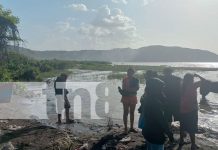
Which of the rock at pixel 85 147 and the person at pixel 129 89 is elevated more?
the person at pixel 129 89

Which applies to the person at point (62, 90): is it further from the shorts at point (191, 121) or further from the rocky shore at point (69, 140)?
the shorts at point (191, 121)

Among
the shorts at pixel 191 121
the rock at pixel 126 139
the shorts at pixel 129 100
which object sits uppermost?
the shorts at pixel 129 100

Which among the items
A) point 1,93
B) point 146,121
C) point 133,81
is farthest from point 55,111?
point 146,121

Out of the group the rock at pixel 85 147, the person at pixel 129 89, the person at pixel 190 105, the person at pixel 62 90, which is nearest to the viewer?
the person at pixel 190 105

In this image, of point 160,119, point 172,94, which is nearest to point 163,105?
point 160,119

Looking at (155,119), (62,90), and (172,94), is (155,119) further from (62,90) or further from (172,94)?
(62,90)

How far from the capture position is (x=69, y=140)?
10281mm

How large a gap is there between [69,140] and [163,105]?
459 centimetres

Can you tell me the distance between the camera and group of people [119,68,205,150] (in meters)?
6.29

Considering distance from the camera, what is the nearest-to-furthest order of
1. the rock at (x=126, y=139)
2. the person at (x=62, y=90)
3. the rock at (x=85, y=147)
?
the rock at (x=85, y=147), the rock at (x=126, y=139), the person at (x=62, y=90)

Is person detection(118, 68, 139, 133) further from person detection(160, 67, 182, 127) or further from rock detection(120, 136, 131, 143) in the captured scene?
person detection(160, 67, 182, 127)

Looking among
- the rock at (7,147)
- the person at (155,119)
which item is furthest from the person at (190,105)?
the rock at (7,147)

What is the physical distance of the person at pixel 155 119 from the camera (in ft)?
20.5

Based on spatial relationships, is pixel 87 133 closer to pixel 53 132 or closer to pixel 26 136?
pixel 53 132
